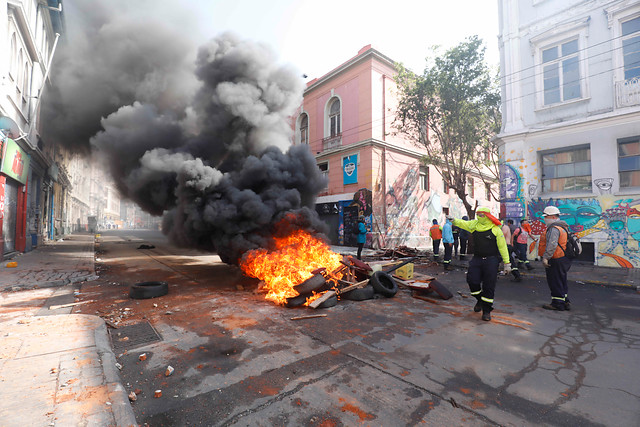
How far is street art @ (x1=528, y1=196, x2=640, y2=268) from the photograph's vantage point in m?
9.51

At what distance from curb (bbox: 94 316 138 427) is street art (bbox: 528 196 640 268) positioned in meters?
13.5

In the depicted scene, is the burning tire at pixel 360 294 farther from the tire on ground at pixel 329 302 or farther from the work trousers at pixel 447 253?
the work trousers at pixel 447 253

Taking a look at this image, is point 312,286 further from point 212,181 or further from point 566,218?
point 566,218

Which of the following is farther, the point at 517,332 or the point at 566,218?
the point at 566,218

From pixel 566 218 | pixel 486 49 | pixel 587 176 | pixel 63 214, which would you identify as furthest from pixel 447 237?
pixel 63 214

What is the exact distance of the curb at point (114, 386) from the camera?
2254mm

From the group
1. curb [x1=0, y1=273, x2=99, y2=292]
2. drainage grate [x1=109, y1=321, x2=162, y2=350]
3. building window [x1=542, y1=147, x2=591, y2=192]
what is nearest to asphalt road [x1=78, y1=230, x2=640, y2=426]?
drainage grate [x1=109, y1=321, x2=162, y2=350]

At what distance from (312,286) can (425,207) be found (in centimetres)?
1593

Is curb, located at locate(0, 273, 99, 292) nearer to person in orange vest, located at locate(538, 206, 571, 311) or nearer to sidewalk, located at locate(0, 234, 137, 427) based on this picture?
sidewalk, located at locate(0, 234, 137, 427)

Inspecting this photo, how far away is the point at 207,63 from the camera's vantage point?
356 inches

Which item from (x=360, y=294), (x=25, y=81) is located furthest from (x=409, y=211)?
(x=25, y=81)

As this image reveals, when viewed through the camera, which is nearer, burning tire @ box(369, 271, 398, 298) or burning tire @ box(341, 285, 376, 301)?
burning tire @ box(341, 285, 376, 301)

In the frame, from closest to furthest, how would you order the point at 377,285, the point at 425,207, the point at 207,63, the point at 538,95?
the point at 377,285 < the point at 207,63 < the point at 538,95 < the point at 425,207

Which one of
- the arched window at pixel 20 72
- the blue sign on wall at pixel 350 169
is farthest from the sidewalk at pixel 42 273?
the blue sign on wall at pixel 350 169
